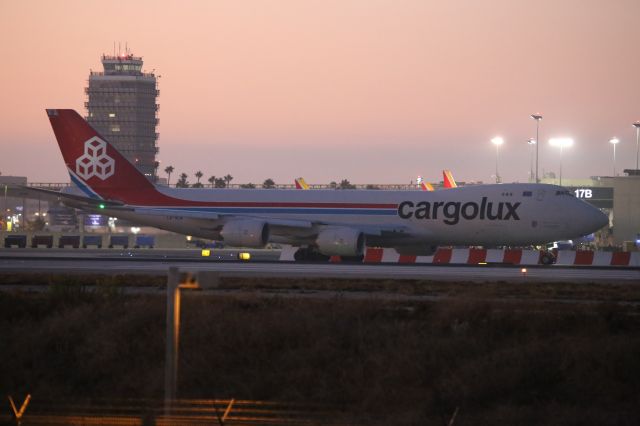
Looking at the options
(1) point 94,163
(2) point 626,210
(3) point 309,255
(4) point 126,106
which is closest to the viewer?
(3) point 309,255

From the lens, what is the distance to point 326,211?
4469 centimetres

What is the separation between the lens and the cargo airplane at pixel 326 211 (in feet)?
138

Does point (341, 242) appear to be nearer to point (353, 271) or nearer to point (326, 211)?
point (326, 211)

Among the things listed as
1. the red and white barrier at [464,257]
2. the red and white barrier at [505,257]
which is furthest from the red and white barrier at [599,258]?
the red and white barrier at [464,257]

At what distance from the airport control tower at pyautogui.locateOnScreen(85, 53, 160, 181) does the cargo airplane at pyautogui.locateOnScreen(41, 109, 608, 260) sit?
101115 mm

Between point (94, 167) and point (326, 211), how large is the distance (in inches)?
468

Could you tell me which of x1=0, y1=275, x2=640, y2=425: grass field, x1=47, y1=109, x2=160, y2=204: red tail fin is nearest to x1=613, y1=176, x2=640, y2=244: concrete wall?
x1=47, y1=109, x2=160, y2=204: red tail fin

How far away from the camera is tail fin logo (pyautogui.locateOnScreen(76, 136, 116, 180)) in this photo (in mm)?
47000

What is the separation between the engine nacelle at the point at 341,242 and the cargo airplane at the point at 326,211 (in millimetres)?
44

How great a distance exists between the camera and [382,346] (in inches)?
669

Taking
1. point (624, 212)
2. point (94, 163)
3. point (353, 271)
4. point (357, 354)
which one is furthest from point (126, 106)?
point (357, 354)

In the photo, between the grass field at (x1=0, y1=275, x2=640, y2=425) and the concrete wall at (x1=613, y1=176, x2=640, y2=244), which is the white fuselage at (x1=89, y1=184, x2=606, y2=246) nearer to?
the grass field at (x1=0, y1=275, x2=640, y2=425)

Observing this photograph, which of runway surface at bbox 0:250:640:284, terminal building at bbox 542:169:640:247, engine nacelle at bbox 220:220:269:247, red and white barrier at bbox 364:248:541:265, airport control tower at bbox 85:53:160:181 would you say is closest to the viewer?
runway surface at bbox 0:250:640:284

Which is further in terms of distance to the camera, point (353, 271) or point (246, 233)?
point (246, 233)
